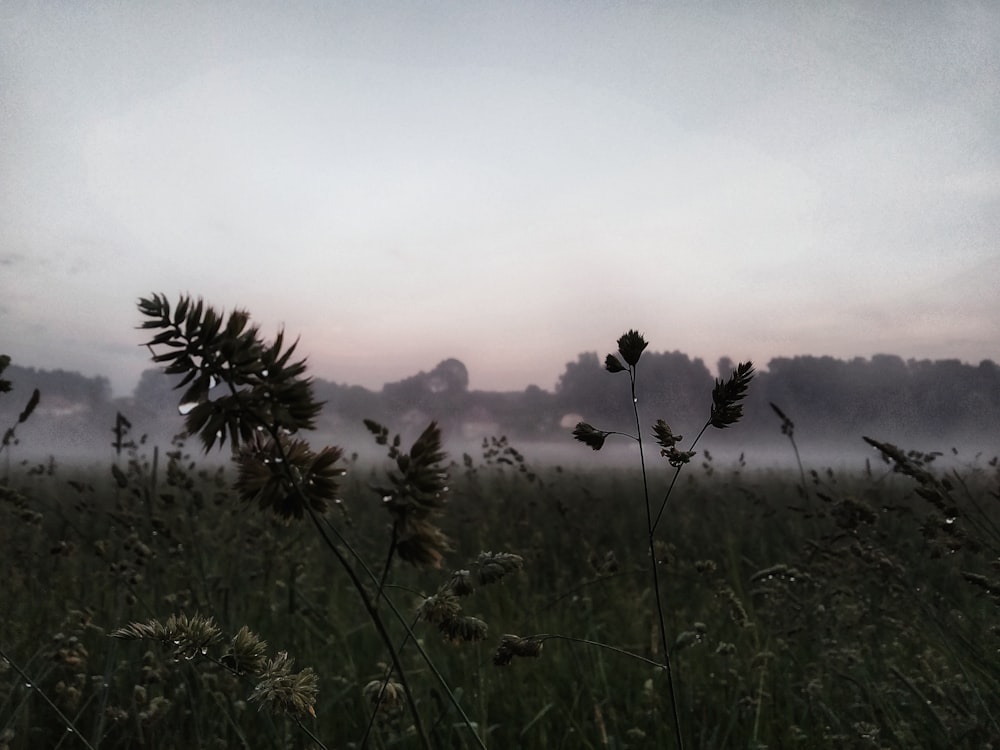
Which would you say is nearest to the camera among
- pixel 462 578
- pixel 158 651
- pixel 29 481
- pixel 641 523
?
pixel 462 578

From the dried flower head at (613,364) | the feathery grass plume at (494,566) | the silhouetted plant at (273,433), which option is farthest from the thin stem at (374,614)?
the dried flower head at (613,364)

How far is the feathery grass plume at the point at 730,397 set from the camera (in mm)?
1649

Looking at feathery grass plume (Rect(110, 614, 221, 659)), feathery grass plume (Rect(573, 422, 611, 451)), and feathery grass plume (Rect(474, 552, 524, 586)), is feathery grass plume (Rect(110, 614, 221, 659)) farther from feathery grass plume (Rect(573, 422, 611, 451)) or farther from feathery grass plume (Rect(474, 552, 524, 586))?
feathery grass plume (Rect(573, 422, 611, 451))

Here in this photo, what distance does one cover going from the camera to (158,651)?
11.8 ft

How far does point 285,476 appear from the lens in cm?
112

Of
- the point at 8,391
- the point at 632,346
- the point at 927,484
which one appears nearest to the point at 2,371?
the point at 8,391

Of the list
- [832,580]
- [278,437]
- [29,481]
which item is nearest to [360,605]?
[832,580]

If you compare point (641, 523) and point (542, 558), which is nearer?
point (542, 558)

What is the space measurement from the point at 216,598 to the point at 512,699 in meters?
1.78

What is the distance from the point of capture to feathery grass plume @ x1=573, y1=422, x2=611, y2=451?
177 centimetres

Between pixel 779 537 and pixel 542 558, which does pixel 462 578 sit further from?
pixel 779 537

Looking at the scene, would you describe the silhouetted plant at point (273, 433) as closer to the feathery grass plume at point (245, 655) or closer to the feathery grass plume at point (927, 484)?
the feathery grass plume at point (245, 655)

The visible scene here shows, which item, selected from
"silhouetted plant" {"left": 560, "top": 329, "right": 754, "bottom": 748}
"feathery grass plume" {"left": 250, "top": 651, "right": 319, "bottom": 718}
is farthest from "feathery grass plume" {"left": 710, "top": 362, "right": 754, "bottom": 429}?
"feathery grass plume" {"left": 250, "top": 651, "right": 319, "bottom": 718}

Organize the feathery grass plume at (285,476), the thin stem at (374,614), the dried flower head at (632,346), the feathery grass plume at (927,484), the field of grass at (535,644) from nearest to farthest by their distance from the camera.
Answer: the thin stem at (374,614) → the feathery grass plume at (285,476) → the dried flower head at (632,346) → the feathery grass plume at (927,484) → the field of grass at (535,644)
